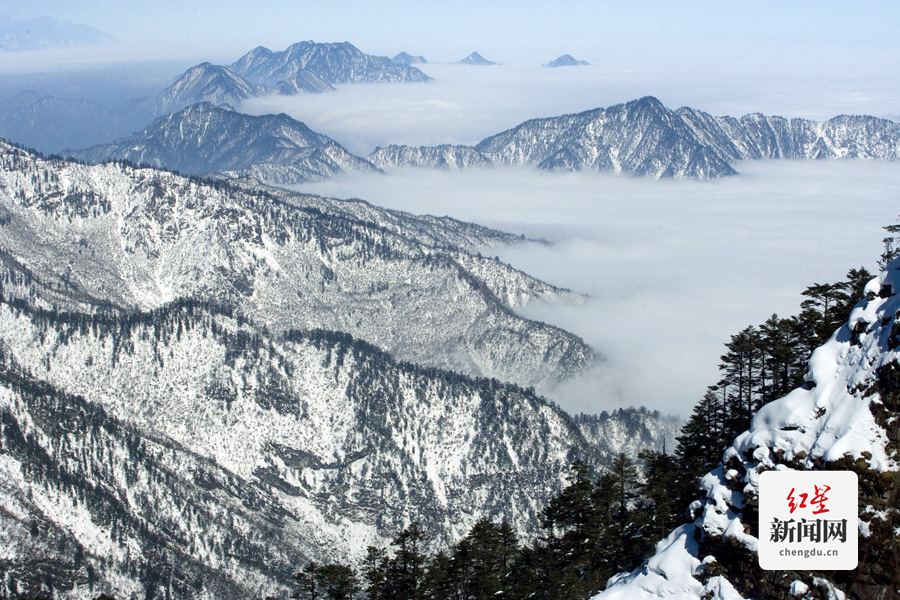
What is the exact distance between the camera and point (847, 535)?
4888 cm

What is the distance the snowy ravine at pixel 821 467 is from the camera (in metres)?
50.1

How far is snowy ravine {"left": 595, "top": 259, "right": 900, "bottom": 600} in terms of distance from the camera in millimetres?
50125

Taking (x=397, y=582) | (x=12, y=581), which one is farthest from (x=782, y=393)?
(x=12, y=581)

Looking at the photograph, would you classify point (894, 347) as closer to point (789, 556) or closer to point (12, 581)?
point (789, 556)

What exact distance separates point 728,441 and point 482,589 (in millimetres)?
32842

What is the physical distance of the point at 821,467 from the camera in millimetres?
53031
